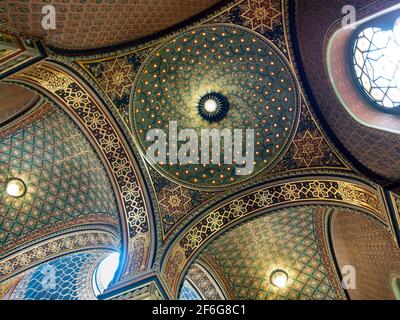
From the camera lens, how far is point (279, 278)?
1046 cm

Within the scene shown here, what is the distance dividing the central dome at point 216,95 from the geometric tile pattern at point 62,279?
3921 mm

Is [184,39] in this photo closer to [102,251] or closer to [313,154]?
[313,154]

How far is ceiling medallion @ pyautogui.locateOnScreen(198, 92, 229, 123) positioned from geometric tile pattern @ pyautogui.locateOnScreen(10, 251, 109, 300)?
4631mm

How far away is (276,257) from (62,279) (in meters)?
5.89

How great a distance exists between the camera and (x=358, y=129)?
656 centimetres

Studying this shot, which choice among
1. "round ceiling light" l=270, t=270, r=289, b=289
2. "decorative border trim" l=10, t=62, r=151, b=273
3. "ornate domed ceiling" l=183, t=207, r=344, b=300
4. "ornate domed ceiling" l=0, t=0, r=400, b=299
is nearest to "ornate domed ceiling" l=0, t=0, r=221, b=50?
"ornate domed ceiling" l=0, t=0, r=400, b=299

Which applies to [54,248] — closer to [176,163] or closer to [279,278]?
[176,163]

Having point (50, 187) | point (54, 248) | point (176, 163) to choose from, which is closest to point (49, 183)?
point (50, 187)

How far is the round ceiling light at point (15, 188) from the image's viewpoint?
31.1ft

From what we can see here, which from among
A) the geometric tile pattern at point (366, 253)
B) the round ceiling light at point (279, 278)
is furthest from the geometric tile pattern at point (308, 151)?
the round ceiling light at point (279, 278)

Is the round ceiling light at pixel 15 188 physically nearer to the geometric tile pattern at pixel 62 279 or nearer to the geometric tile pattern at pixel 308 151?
the geometric tile pattern at pixel 62 279
